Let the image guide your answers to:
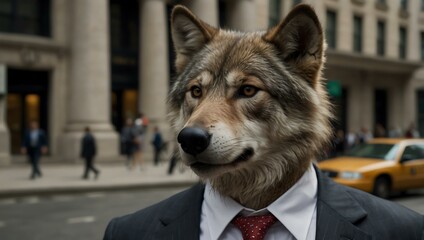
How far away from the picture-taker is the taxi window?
13.3 m

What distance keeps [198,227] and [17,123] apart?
22722 millimetres

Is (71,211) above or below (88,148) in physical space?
below

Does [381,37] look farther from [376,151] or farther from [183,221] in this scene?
[183,221]

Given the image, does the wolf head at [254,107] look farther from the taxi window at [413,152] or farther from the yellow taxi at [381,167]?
the taxi window at [413,152]

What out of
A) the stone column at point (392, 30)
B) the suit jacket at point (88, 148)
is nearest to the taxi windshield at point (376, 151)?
the suit jacket at point (88, 148)

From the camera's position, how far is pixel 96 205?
39.2 ft

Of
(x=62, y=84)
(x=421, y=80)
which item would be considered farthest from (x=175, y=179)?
(x=421, y=80)

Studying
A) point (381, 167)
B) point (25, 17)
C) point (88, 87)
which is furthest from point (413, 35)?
point (381, 167)

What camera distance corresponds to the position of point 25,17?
23312 millimetres

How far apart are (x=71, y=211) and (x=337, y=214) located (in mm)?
9845

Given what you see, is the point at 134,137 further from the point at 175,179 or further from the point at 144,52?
the point at 144,52

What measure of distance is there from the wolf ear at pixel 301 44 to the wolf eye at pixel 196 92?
0.36 m

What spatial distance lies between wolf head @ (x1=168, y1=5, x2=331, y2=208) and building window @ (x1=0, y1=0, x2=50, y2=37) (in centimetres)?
2242

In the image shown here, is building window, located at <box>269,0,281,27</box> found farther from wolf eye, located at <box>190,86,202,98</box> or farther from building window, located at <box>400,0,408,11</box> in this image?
wolf eye, located at <box>190,86,202,98</box>
